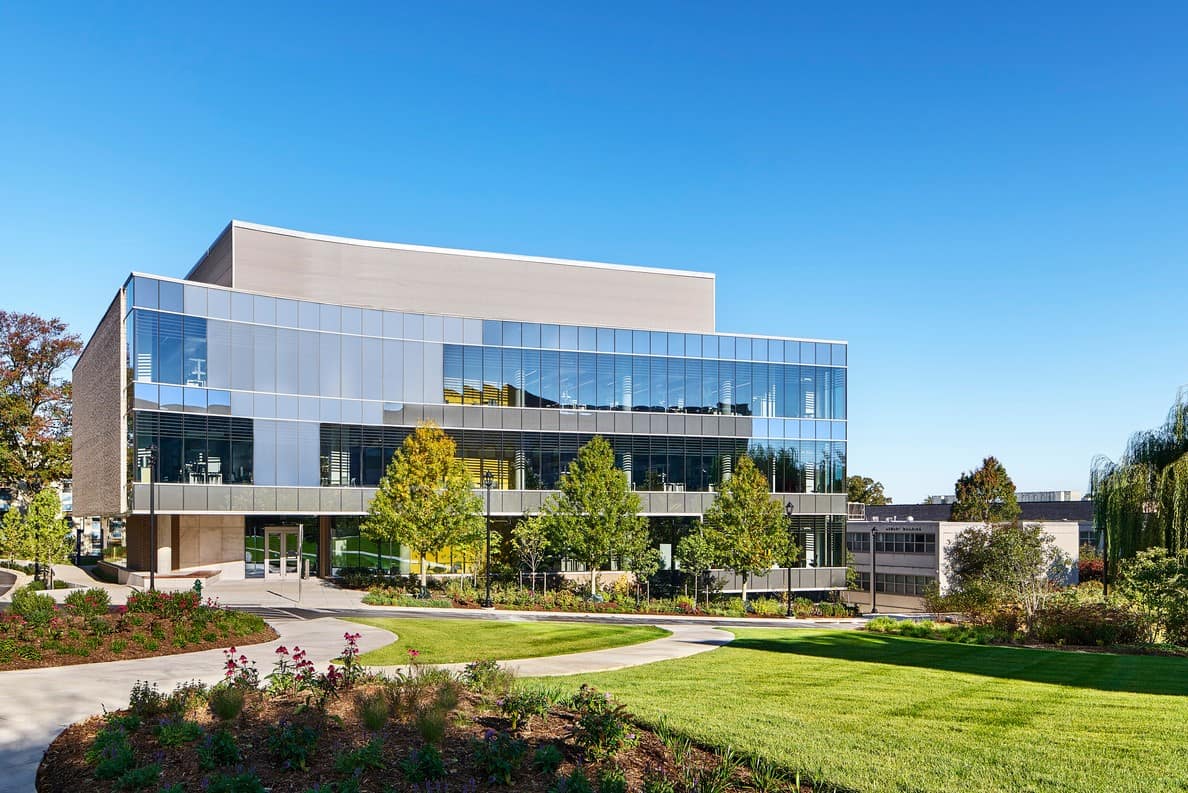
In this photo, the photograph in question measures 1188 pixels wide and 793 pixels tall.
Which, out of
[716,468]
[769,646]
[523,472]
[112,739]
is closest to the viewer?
Result: [112,739]

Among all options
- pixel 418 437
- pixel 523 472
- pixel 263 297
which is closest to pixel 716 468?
pixel 523 472

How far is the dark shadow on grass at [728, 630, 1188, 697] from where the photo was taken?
48.4 ft

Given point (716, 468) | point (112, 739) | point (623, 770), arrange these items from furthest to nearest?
point (716, 468) → point (112, 739) → point (623, 770)

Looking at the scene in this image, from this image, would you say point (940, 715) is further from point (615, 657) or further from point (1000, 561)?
point (1000, 561)

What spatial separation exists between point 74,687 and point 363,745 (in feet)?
30.4

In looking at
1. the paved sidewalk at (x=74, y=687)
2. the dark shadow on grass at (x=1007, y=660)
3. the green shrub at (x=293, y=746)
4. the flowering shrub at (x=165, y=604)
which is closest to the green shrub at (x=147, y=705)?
the paved sidewalk at (x=74, y=687)

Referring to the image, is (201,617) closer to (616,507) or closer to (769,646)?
(769,646)

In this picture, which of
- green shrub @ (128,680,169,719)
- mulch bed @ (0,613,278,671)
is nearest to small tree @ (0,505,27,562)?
mulch bed @ (0,613,278,671)

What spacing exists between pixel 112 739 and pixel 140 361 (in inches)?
1384

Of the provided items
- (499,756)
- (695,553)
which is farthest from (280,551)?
(499,756)

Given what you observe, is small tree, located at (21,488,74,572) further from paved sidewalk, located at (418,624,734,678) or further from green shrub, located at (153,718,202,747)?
green shrub, located at (153,718,202,747)

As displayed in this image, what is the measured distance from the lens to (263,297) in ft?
146

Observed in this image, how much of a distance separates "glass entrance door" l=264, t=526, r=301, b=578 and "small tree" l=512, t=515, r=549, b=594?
469 inches

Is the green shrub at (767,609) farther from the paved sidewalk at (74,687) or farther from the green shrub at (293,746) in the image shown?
the green shrub at (293,746)
